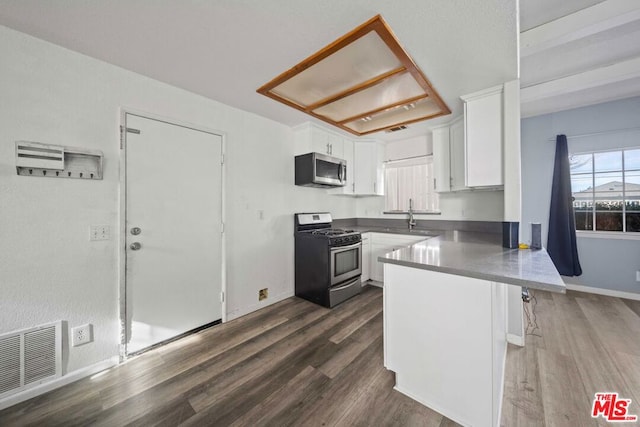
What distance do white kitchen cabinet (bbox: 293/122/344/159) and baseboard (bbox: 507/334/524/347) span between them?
9.47ft

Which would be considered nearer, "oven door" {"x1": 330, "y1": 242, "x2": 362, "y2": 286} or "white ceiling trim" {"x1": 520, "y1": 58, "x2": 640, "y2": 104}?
"white ceiling trim" {"x1": 520, "y1": 58, "x2": 640, "y2": 104}

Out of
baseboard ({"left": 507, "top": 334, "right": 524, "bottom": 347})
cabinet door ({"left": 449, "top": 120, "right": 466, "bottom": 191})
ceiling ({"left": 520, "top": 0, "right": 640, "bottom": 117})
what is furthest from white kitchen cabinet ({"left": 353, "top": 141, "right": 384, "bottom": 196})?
baseboard ({"left": 507, "top": 334, "right": 524, "bottom": 347})

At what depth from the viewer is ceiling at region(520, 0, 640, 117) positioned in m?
1.72

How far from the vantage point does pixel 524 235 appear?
139 inches

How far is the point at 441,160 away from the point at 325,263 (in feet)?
7.13

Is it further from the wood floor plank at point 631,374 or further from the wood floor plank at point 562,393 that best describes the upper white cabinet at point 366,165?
the wood floor plank at point 631,374

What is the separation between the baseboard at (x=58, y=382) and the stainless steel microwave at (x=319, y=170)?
2568 mm

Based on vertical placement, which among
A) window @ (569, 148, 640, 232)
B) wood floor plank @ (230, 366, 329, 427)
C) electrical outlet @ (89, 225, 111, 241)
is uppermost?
window @ (569, 148, 640, 232)

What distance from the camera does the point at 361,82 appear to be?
7.07 feet

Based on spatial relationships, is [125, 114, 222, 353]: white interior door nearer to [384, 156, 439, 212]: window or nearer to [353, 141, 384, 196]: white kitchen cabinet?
[353, 141, 384, 196]: white kitchen cabinet

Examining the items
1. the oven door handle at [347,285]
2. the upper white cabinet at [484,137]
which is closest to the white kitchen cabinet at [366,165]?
the oven door handle at [347,285]

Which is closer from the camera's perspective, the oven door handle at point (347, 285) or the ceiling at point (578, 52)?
the ceiling at point (578, 52)

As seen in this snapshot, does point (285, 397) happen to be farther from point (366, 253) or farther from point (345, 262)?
point (366, 253)

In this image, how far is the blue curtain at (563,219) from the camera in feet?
10.6
